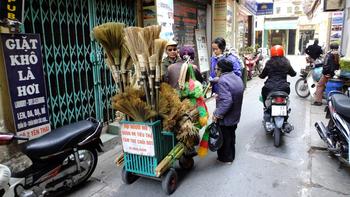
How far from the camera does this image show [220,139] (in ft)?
11.6

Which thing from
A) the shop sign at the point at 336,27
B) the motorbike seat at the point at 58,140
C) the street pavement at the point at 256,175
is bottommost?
the street pavement at the point at 256,175

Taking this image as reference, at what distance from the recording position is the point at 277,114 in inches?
169

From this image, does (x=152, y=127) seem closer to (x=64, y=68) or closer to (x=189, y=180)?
(x=189, y=180)

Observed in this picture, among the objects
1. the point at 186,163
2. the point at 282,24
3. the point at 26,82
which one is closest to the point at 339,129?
the point at 186,163

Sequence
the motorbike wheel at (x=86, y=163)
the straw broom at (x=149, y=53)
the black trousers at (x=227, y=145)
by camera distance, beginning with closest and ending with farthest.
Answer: the straw broom at (x=149, y=53) → the motorbike wheel at (x=86, y=163) → the black trousers at (x=227, y=145)

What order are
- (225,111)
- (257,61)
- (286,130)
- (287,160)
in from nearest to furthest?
1. (225,111)
2. (287,160)
3. (286,130)
4. (257,61)

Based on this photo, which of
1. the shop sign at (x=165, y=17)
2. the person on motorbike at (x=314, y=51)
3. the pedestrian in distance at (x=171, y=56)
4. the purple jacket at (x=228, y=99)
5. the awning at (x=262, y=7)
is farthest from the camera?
the awning at (x=262, y=7)

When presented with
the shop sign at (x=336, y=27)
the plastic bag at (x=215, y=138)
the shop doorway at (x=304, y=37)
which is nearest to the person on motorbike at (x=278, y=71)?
the plastic bag at (x=215, y=138)

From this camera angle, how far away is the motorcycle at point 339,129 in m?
3.37

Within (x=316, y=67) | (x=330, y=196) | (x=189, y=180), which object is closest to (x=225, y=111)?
(x=189, y=180)

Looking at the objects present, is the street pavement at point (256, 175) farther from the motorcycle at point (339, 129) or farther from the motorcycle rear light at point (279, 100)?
the motorcycle rear light at point (279, 100)

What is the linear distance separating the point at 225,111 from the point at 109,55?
1555 mm

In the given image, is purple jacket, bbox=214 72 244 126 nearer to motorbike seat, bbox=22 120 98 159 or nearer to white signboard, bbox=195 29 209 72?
motorbike seat, bbox=22 120 98 159

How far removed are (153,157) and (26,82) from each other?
1.80m
